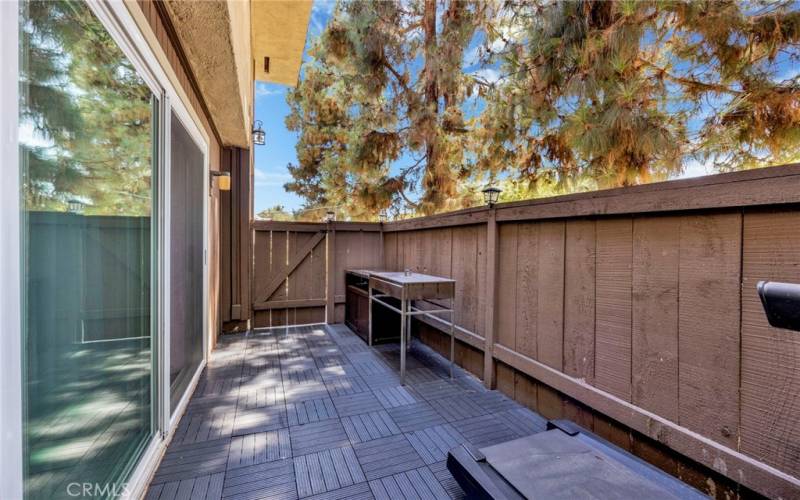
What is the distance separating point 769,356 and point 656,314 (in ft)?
1.41

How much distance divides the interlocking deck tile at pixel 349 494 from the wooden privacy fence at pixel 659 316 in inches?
54.8

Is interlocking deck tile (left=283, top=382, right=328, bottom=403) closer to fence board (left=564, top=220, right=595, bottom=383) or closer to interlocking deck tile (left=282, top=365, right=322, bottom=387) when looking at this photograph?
interlocking deck tile (left=282, top=365, right=322, bottom=387)

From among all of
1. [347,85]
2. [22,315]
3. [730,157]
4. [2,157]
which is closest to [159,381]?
[22,315]

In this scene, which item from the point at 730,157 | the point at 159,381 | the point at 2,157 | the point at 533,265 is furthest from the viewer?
the point at 730,157

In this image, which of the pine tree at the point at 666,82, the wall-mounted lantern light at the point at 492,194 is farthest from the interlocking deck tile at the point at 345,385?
the pine tree at the point at 666,82

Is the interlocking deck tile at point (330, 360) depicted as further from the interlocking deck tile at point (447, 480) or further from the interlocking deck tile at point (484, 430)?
the interlocking deck tile at point (447, 480)

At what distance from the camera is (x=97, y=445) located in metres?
1.27

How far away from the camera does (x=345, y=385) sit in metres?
2.92

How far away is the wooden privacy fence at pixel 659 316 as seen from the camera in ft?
4.38

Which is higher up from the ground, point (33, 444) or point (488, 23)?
point (488, 23)

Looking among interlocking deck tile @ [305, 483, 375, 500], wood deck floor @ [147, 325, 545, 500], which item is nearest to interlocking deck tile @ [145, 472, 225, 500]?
wood deck floor @ [147, 325, 545, 500]

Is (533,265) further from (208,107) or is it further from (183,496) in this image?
(208,107)

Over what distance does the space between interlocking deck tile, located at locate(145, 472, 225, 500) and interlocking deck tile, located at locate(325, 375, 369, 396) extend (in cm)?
110

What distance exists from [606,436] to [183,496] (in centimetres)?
232
